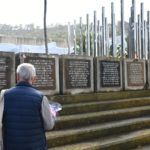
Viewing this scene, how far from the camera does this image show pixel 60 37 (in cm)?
4669

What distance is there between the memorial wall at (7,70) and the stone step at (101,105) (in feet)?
3.71

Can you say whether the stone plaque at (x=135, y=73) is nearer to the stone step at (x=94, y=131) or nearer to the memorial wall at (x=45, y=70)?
the stone step at (x=94, y=131)

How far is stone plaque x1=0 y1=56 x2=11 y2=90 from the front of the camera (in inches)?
283

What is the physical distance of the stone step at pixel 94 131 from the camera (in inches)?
257

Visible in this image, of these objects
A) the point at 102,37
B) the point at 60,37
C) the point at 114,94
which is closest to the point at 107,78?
the point at 114,94

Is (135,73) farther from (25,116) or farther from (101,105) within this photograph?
(25,116)

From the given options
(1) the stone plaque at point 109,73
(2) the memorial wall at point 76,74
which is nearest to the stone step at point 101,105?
(2) the memorial wall at point 76,74

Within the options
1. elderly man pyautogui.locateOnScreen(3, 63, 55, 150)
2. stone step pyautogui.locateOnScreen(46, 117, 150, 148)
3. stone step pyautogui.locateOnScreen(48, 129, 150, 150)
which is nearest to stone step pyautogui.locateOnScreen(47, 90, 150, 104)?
stone step pyautogui.locateOnScreen(46, 117, 150, 148)

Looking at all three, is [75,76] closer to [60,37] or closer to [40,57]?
[40,57]

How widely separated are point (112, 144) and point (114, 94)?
98.2 inches

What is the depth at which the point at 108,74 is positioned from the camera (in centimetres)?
937

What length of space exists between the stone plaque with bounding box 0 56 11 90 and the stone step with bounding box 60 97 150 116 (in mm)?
1165

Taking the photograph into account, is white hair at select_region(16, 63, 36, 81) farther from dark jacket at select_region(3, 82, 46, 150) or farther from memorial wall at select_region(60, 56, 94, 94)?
memorial wall at select_region(60, 56, 94, 94)

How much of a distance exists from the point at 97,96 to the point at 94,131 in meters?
1.70
